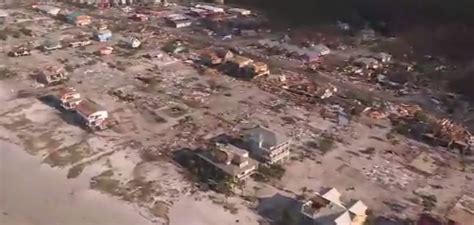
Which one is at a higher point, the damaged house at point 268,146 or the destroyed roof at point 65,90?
the damaged house at point 268,146

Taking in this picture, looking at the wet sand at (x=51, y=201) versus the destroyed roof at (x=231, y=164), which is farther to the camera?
the destroyed roof at (x=231, y=164)

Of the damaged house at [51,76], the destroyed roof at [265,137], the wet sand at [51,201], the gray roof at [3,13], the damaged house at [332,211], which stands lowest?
the gray roof at [3,13]

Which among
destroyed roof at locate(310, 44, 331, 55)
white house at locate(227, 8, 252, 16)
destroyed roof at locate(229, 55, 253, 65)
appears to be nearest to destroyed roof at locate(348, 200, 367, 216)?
destroyed roof at locate(229, 55, 253, 65)

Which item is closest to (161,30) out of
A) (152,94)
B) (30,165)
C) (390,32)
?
(152,94)

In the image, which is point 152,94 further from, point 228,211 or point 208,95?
point 228,211

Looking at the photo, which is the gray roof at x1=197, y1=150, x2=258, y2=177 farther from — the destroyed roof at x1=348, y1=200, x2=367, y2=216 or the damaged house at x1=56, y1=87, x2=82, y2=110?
the damaged house at x1=56, y1=87, x2=82, y2=110

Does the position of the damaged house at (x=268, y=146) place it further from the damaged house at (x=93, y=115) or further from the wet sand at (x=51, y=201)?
the damaged house at (x=93, y=115)


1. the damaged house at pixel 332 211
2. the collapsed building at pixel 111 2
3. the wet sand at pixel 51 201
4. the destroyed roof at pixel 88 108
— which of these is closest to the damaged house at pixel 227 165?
the damaged house at pixel 332 211
